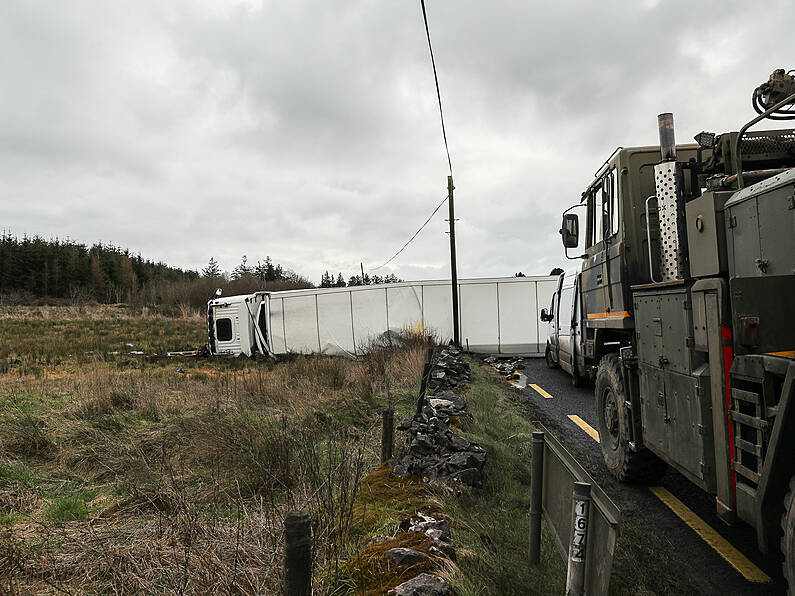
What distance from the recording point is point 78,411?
8.95 m

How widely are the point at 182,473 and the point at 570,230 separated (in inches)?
205

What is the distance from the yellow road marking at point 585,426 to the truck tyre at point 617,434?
153 cm

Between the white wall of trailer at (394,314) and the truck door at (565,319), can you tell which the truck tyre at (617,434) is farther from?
the white wall of trailer at (394,314)

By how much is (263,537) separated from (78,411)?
24.1ft

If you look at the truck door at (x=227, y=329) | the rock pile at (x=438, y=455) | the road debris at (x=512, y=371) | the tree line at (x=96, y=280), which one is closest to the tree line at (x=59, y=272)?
the tree line at (x=96, y=280)

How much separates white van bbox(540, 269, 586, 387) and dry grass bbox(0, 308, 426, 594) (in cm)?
359

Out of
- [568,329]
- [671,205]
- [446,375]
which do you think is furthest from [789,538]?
[568,329]

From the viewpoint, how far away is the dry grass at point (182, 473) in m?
3.09

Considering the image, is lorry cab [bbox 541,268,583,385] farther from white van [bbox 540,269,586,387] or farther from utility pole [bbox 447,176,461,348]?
utility pole [bbox 447,176,461,348]

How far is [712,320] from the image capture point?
3.21 m

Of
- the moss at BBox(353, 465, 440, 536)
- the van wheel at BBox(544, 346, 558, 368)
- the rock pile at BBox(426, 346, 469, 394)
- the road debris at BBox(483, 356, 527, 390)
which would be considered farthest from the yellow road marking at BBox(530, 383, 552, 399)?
the moss at BBox(353, 465, 440, 536)

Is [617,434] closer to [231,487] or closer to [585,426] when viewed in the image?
[585,426]

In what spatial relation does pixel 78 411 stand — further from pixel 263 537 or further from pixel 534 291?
pixel 534 291

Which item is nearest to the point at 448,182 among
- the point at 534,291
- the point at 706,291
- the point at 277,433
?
the point at 534,291
